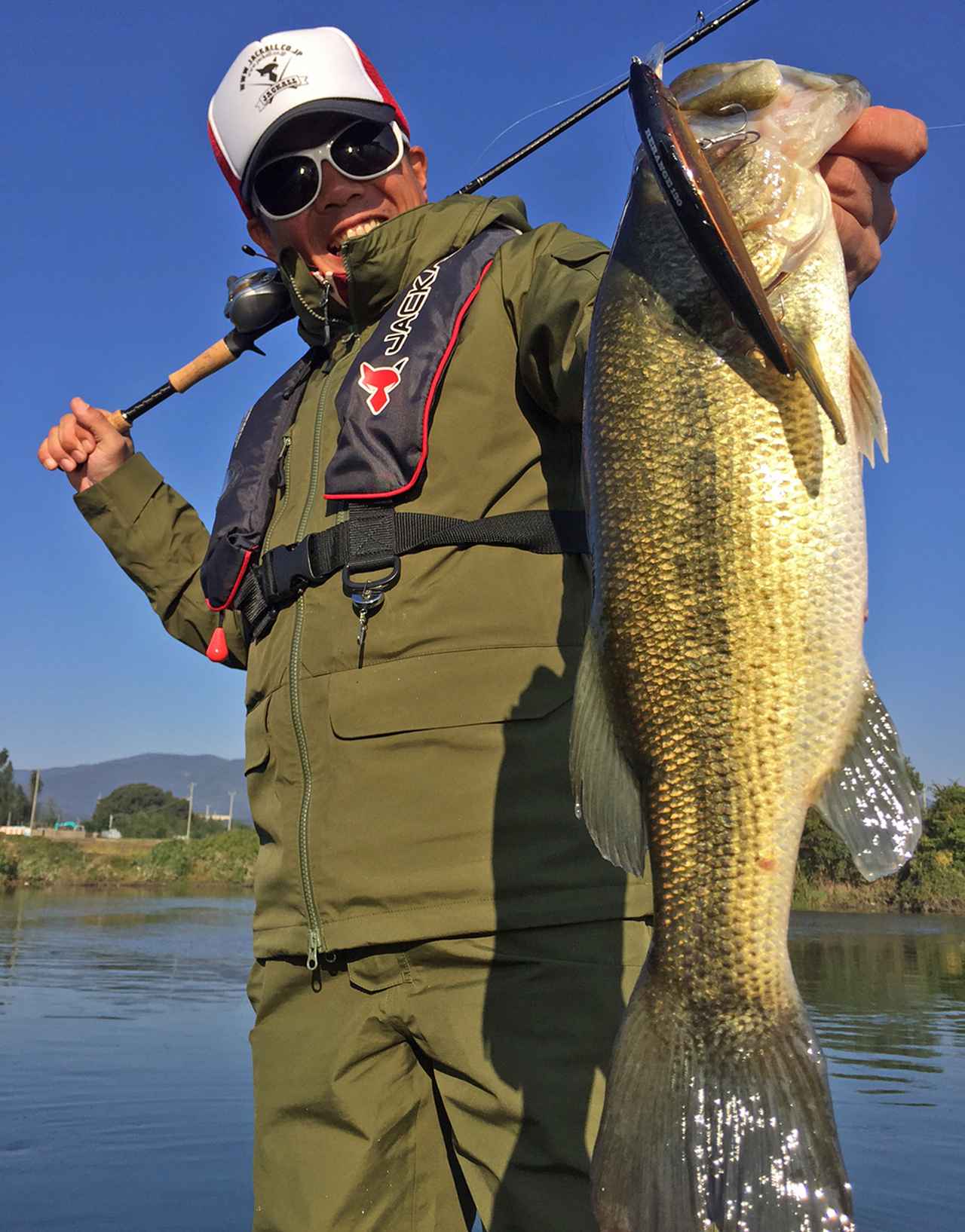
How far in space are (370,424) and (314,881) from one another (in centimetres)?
107

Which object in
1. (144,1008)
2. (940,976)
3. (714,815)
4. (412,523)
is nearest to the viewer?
(714,815)

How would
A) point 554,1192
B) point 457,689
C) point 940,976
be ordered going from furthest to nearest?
point 940,976 < point 457,689 < point 554,1192

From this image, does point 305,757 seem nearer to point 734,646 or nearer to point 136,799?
point 734,646

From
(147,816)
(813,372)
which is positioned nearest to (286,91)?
Result: (813,372)

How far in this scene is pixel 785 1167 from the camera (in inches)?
59.1

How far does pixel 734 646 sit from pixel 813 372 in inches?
16.3

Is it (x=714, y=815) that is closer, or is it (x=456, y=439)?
(x=714, y=815)

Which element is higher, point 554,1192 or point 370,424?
point 370,424

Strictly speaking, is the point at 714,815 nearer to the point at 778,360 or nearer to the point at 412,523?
the point at 778,360

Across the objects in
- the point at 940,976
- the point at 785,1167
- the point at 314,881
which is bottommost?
the point at 940,976

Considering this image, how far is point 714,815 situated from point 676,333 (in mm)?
739

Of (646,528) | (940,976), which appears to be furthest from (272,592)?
(940,976)

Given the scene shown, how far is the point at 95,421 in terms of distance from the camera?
3.73 metres

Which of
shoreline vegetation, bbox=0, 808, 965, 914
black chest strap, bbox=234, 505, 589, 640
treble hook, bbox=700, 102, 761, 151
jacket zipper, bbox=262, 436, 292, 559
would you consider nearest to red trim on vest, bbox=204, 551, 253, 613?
jacket zipper, bbox=262, 436, 292, 559
